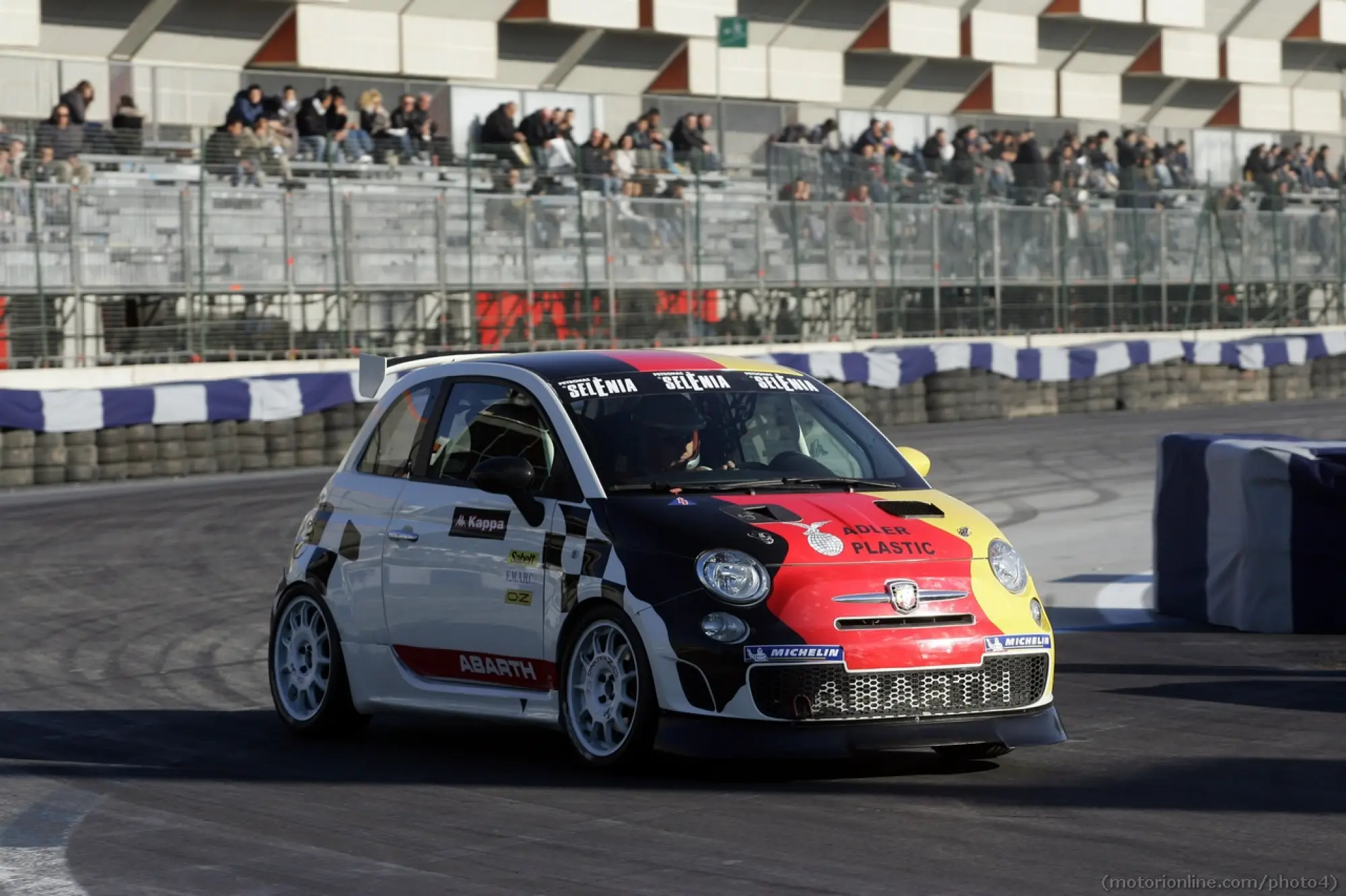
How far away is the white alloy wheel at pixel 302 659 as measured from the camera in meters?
8.85

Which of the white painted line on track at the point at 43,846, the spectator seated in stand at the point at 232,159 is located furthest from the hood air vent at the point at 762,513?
the spectator seated in stand at the point at 232,159

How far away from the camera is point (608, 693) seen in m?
7.49

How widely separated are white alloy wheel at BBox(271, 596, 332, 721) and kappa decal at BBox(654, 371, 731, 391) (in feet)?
5.88

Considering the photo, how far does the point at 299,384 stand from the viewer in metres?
24.1

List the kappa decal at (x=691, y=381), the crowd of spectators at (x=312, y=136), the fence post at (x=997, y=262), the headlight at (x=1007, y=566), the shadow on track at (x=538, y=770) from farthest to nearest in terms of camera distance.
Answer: the fence post at (x=997, y=262) → the crowd of spectators at (x=312, y=136) → the kappa decal at (x=691, y=381) → the headlight at (x=1007, y=566) → the shadow on track at (x=538, y=770)

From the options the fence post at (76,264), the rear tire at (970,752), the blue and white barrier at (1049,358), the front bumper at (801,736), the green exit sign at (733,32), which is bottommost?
the rear tire at (970,752)

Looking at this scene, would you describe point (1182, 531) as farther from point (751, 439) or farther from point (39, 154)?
point (39, 154)

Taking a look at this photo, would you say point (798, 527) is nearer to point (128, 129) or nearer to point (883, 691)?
point (883, 691)

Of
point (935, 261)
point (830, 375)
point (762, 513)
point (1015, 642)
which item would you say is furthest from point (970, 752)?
point (935, 261)

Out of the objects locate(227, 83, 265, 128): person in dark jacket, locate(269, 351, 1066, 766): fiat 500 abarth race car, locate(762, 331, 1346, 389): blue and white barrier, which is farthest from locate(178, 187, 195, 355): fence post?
locate(269, 351, 1066, 766): fiat 500 abarth race car

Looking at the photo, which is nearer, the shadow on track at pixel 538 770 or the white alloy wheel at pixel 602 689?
the shadow on track at pixel 538 770

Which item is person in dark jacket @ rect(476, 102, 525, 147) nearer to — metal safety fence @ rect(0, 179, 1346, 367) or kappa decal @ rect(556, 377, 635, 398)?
metal safety fence @ rect(0, 179, 1346, 367)

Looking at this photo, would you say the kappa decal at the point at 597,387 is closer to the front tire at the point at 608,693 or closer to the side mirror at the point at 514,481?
the side mirror at the point at 514,481

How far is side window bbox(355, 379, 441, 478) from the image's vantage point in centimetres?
870
